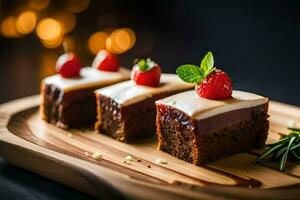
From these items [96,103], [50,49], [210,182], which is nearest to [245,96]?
[210,182]

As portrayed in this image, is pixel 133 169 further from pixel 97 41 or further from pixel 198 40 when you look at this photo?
pixel 97 41

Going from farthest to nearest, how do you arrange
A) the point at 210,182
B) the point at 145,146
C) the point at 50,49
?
the point at 50,49, the point at 145,146, the point at 210,182

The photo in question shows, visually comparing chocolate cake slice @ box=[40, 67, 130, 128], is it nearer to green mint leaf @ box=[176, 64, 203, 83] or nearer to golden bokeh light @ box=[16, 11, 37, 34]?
green mint leaf @ box=[176, 64, 203, 83]

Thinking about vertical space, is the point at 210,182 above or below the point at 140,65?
below

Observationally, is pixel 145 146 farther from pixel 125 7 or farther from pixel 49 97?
pixel 125 7

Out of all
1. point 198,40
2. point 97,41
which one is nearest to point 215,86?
point 198,40

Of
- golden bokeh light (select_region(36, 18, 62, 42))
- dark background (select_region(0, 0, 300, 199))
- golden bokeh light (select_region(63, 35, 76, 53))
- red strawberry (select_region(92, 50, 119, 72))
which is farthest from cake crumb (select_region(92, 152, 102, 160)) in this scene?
golden bokeh light (select_region(36, 18, 62, 42))
